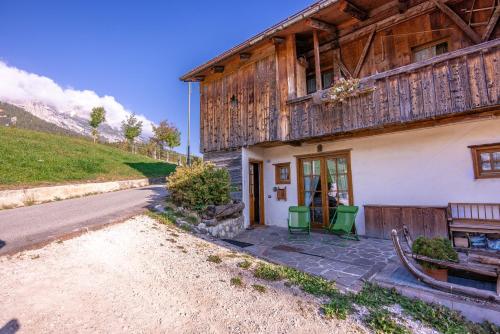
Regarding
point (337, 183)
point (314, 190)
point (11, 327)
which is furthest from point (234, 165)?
point (11, 327)

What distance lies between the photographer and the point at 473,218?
600cm

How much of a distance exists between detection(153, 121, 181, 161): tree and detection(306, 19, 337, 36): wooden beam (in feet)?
88.1

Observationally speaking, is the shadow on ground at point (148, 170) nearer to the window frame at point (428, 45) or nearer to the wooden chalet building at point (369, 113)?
the wooden chalet building at point (369, 113)

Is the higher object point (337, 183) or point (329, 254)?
point (337, 183)

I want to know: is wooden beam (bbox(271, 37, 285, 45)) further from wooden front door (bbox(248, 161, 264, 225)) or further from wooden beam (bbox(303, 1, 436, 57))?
wooden front door (bbox(248, 161, 264, 225))

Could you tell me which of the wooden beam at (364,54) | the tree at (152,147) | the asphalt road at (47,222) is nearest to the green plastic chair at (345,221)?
the wooden beam at (364,54)

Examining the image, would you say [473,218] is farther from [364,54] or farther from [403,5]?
[403,5]

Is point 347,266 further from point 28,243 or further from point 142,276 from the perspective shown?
point 28,243

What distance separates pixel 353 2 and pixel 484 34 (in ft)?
10.3

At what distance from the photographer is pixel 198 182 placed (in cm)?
834

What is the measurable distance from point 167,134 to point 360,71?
1079 inches

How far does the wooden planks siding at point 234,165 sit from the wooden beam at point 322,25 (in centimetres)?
485

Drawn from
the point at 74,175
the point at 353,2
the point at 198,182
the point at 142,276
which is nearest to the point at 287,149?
the point at 198,182

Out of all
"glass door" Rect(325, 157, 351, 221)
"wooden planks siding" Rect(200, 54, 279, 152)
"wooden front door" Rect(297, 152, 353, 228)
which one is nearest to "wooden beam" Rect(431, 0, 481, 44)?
"wooden front door" Rect(297, 152, 353, 228)
